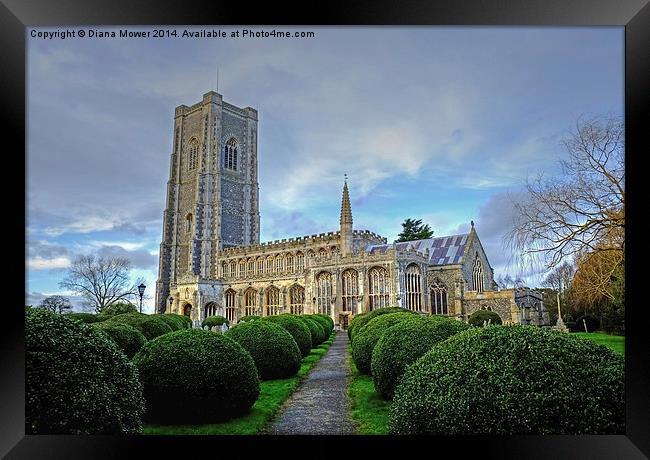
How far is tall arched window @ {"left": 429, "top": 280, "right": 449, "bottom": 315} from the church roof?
139cm

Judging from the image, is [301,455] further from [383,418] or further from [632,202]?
[632,202]

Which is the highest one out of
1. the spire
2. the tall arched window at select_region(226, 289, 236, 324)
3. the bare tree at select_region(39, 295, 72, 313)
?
the spire

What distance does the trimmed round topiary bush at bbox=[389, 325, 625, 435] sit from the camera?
4047mm

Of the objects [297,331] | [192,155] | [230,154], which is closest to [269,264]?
[230,154]

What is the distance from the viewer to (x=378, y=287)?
27.6 meters

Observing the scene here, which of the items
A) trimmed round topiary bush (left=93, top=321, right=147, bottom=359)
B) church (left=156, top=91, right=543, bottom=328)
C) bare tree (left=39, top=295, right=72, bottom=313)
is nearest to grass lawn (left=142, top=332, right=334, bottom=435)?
trimmed round topiary bush (left=93, top=321, right=147, bottom=359)

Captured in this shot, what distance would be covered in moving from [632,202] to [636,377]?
1.99 m

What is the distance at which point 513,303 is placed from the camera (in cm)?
2447

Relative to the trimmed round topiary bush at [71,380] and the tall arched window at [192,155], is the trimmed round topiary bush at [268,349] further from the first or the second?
the tall arched window at [192,155]

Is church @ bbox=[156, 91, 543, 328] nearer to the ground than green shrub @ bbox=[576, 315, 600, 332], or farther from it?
farther from it

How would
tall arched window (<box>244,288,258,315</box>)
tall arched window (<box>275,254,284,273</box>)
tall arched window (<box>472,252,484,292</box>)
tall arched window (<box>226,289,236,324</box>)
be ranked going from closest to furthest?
tall arched window (<box>472,252,484,292</box>)
tall arched window (<box>244,288,258,315</box>)
tall arched window (<box>226,289,236,324</box>)
tall arched window (<box>275,254,284,273</box>)

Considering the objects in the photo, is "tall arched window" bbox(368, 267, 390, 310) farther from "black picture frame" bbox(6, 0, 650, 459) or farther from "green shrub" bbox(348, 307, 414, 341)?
"black picture frame" bbox(6, 0, 650, 459)

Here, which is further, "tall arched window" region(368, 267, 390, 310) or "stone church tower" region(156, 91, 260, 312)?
"stone church tower" region(156, 91, 260, 312)
